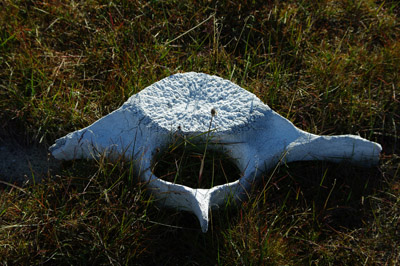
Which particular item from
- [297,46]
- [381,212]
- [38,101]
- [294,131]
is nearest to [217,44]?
[297,46]

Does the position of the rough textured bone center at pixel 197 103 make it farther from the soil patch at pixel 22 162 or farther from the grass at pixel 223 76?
the soil patch at pixel 22 162

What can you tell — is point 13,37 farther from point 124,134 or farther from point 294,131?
point 294,131

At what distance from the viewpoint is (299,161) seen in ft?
9.20

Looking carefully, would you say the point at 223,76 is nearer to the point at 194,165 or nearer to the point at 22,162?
the point at 194,165

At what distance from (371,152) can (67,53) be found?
2.08 meters

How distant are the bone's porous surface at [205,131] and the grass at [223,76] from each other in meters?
0.09

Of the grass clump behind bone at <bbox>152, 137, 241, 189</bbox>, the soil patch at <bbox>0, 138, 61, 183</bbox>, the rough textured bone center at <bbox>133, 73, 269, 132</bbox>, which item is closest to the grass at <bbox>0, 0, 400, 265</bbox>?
the soil patch at <bbox>0, 138, 61, 183</bbox>

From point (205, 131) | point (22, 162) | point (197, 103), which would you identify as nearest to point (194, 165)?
point (205, 131)

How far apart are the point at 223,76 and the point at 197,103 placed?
641mm

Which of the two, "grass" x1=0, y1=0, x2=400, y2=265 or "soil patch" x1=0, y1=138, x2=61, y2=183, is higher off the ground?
"grass" x1=0, y1=0, x2=400, y2=265

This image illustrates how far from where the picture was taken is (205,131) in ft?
8.33

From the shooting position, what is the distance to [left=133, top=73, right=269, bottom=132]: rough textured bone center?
2568mm

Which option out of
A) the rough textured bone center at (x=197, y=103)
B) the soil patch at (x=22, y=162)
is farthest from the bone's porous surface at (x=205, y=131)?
the soil patch at (x=22, y=162)

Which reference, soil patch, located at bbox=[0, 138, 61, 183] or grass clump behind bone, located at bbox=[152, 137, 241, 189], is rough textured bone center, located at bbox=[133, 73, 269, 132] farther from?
soil patch, located at bbox=[0, 138, 61, 183]
